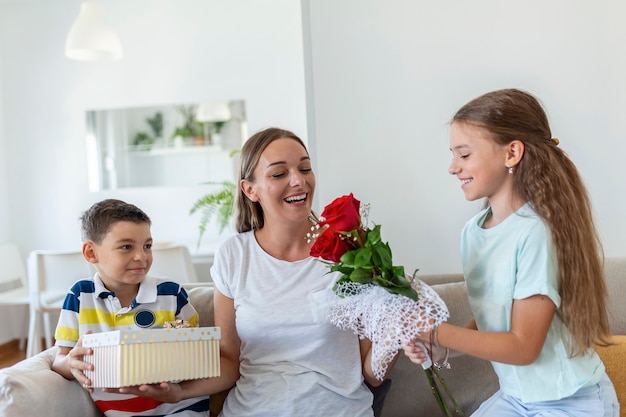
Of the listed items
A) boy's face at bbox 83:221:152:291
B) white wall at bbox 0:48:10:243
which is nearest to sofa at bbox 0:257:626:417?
boy's face at bbox 83:221:152:291

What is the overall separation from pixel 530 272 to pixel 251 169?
0.79 metres

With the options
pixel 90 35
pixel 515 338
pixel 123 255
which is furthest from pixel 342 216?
pixel 90 35

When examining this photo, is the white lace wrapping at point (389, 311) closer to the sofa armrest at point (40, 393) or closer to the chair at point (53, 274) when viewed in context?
the sofa armrest at point (40, 393)

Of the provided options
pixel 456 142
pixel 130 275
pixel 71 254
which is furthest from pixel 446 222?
pixel 71 254

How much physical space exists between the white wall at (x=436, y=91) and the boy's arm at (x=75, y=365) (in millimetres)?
1108

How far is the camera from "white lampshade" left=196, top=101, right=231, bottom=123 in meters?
6.32

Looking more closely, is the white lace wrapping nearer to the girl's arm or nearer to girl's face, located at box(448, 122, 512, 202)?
the girl's arm

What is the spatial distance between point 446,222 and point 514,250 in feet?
3.35

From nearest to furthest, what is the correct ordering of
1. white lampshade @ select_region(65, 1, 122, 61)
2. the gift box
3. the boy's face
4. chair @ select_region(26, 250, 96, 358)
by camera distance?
the gift box < the boy's face < chair @ select_region(26, 250, 96, 358) < white lampshade @ select_region(65, 1, 122, 61)

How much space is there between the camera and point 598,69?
2420mm

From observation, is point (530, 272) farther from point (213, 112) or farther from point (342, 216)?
point (213, 112)

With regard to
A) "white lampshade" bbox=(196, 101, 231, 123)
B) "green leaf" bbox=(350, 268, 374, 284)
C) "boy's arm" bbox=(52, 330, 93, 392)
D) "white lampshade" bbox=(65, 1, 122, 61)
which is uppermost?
"white lampshade" bbox=(65, 1, 122, 61)

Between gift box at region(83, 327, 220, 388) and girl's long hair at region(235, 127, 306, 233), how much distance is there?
45cm

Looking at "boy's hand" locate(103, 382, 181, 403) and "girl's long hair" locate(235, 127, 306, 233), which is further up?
"girl's long hair" locate(235, 127, 306, 233)
